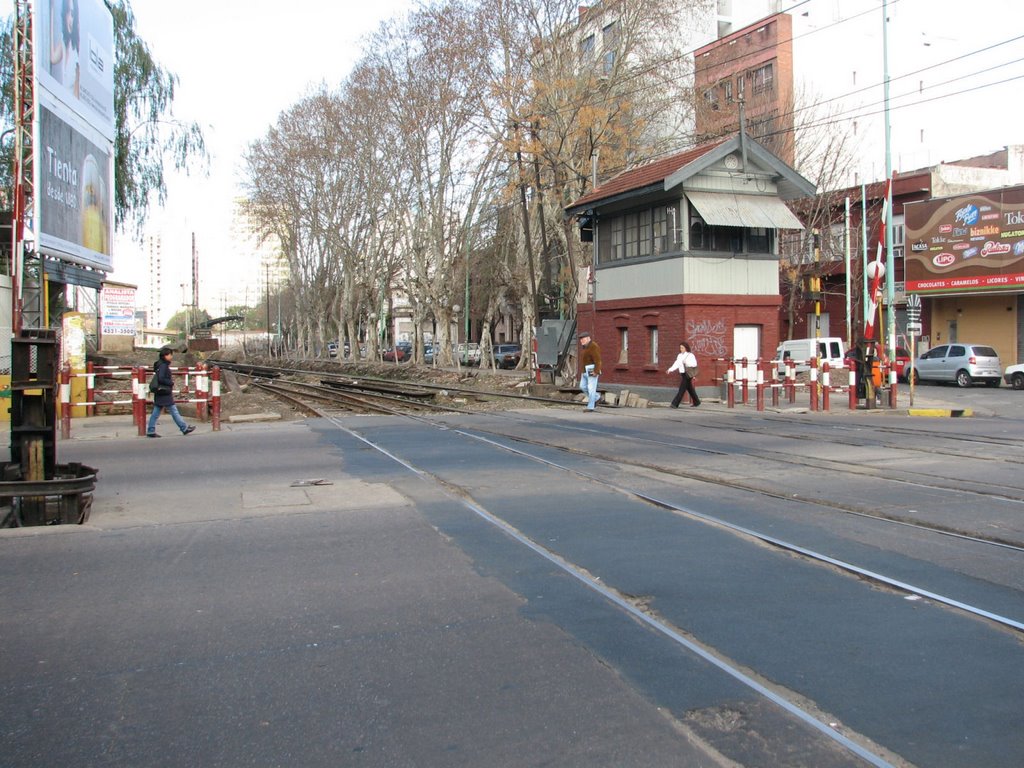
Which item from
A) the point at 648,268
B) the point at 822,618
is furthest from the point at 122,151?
the point at 822,618

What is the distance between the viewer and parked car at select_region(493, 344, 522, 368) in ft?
202

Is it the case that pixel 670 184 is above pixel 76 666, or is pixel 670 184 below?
above

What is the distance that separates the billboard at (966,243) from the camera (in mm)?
37531

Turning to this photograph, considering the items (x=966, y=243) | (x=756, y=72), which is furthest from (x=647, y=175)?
(x=756, y=72)

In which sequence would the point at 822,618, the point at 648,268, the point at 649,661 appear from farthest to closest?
the point at 648,268 < the point at 822,618 < the point at 649,661

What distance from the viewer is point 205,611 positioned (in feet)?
19.0

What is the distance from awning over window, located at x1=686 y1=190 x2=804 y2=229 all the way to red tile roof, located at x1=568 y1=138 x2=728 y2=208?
97cm

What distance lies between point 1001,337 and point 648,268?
21766 millimetres

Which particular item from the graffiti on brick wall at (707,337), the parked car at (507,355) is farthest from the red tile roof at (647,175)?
the parked car at (507,355)

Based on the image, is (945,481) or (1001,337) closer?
(945,481)

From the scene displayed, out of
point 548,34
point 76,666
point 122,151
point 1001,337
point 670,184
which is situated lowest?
point 76,666

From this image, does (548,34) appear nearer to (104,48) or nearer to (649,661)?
(104,48)

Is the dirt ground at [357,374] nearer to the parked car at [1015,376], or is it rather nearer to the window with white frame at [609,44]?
the window with white frame at [609,44]

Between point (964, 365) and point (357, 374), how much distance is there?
103 ft
